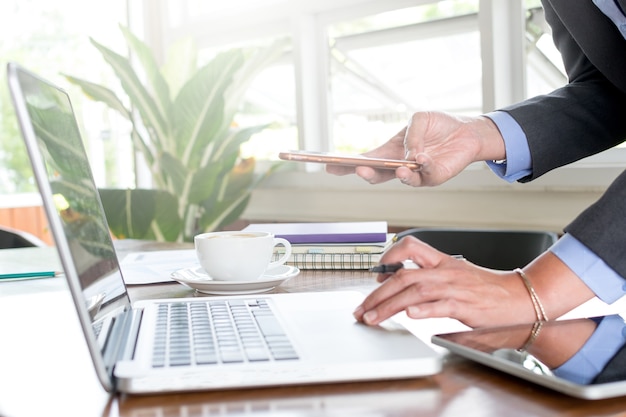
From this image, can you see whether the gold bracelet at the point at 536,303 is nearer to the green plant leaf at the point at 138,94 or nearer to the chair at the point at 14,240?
the chair at the point at 14,240

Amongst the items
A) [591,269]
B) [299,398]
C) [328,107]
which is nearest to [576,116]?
[591,269]

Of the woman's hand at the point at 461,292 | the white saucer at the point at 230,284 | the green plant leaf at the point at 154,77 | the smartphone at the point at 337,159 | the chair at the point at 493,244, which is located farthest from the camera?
the green plant leaf at the point at 154,77

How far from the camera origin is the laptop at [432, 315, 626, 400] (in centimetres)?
64

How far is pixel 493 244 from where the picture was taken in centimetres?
190

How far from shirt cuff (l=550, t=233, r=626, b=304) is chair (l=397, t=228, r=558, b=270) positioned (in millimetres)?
887

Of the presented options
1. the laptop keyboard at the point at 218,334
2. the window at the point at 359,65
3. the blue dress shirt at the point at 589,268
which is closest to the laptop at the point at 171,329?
the laptop keyboard at the point at 218,334

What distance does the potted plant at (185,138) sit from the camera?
11.2ft

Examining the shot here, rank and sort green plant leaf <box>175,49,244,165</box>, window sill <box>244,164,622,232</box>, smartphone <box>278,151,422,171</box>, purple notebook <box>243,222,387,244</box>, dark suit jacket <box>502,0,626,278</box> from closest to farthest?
smartphone <box>278,151,422,171</box>
dark suit jacket <box>502,0,626,278</box>
purple notebook <box>243,222,387,244</box>
window sill <box>244,164,622,232</box>
green plant leaf <box>175,49,244,165</box>

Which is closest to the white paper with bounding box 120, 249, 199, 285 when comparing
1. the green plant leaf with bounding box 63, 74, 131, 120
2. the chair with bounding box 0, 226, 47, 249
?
the chair with bounding box 0, 226, 47, 249

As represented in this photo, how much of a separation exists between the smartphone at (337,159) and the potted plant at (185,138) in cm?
226

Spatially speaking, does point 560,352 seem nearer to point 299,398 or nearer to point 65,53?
point 299,398

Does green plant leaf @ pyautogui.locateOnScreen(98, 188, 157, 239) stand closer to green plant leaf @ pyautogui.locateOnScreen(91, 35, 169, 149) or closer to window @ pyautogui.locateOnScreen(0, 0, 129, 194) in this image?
Answer: green plant leaf @ pyautogui.locateOnScreen(91, 35, 169, 149)

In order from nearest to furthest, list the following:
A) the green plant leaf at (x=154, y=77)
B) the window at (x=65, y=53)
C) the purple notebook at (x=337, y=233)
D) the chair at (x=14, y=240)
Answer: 1. the purple notebook at (x=337, y=233)
2. the chair at (x=14, y=240)
3. the green plant leaf at (x=154, y=77)
4. the window at (x=65, y=53)

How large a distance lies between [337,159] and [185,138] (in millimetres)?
2450
